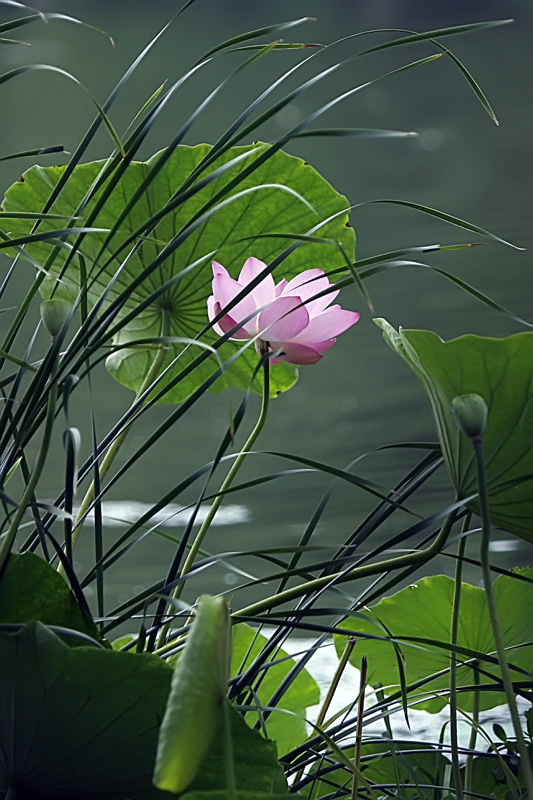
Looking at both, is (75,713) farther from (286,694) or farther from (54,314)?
(286,694)

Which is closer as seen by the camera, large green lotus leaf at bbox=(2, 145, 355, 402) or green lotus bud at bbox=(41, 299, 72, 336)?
green lotus bud at bbox=(41, 299, 72, 336)

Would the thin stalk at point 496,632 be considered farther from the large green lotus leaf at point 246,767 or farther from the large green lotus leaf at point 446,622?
the large green lotus leaf at point 446,622

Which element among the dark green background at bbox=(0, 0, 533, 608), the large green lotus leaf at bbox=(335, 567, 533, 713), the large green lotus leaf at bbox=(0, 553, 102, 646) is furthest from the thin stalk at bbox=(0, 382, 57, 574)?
the large green lotus leaf at bbox=(335, 567, 533, 713)

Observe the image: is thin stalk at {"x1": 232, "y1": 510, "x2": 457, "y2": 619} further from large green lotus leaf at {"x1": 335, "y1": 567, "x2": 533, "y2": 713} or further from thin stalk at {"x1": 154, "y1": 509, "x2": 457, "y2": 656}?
large green lotus leaf at {"x1": 335, "y1": 567, "x2": 533, "y2": 713}

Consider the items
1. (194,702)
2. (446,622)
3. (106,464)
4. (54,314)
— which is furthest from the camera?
(446,622)

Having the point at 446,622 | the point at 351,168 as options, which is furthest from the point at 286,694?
the point at 351,168

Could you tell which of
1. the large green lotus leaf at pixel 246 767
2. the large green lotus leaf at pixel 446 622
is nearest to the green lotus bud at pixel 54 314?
the large green lotus leaf at pixel 246 767
